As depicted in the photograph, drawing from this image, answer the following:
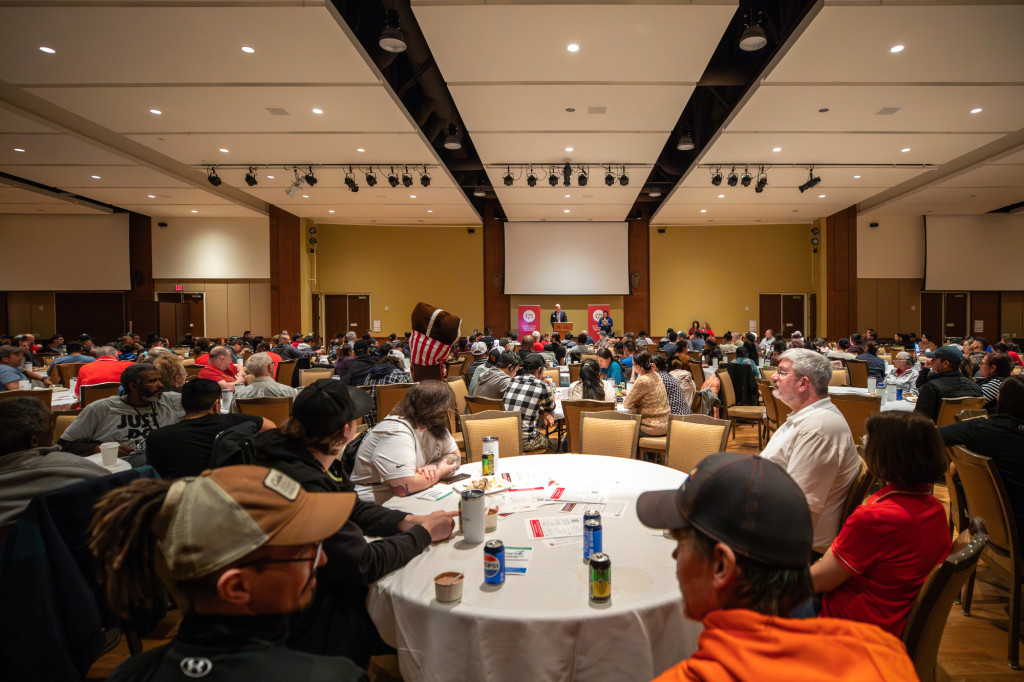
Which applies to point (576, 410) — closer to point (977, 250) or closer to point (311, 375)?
point (311, 375)

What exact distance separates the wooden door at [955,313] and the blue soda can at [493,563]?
63.2 ft

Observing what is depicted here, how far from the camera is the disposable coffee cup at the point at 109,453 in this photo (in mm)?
2984

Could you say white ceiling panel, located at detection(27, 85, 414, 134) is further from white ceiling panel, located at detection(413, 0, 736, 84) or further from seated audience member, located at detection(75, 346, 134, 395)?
seated audience member, located at detection(75, 346, 134, 395)

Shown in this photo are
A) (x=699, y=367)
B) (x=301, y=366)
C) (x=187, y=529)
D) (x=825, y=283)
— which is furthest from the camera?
(x=825, y=283)

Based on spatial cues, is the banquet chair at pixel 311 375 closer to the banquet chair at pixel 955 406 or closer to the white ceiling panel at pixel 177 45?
the white ceiling panel at pixel 177 45

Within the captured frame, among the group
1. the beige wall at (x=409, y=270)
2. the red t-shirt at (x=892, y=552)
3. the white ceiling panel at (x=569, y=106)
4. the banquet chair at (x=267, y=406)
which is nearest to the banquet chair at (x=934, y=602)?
the red t-shirt at (x=892, y=552)

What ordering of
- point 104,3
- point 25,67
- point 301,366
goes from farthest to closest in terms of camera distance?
point 301,366 < point 25,67 < point 104,3

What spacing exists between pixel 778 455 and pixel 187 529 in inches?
98.5

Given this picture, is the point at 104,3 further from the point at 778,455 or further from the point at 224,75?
the point at 778,455

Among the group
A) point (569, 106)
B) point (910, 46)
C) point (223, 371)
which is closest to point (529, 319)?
point (569, 106)

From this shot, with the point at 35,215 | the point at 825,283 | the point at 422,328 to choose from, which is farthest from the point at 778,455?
the point at 35,215

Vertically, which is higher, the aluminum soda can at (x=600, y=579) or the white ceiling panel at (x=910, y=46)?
the white ceiling panel at (x=910, y=46)

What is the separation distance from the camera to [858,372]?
7145 mm

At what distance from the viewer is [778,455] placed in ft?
8.41
